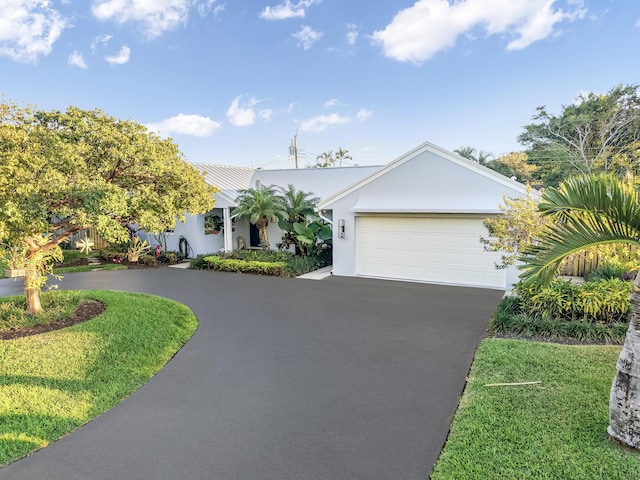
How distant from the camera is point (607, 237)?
13.0 feet

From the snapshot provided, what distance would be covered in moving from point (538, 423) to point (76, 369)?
6557mm

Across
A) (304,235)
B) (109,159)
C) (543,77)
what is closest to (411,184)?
(304,235)

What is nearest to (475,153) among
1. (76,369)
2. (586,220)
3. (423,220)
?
(423,220)

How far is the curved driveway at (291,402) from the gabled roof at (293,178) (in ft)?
29.7

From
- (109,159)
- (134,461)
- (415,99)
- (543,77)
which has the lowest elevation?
(134,461)

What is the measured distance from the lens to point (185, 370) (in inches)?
237

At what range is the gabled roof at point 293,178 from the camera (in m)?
17.5

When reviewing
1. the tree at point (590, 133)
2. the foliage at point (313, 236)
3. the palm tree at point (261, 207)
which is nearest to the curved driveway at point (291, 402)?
the foliage at point (313, 236)

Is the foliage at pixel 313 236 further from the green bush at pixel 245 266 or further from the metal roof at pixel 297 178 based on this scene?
the metal roof at pixel 297 178

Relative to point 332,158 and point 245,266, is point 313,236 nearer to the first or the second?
point 245,266

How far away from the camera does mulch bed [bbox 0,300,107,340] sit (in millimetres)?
7238

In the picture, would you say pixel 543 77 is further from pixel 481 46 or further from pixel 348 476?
pixel 348 476

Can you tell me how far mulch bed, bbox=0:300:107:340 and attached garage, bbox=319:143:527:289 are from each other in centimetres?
779

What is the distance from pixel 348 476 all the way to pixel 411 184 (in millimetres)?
10148
